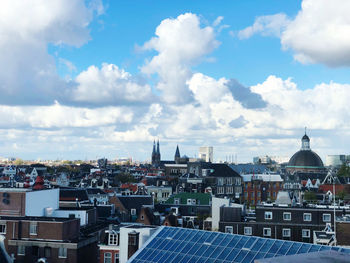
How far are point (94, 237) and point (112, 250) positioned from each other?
9.48 ft

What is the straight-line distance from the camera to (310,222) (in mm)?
60156

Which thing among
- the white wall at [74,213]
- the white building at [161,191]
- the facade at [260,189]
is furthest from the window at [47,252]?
the facade at [260,189]

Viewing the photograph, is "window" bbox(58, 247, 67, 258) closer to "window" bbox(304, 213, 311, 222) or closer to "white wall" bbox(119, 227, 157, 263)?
"white wall" bbox(119, 227, 157, 263)

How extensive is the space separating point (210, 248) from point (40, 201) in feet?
101

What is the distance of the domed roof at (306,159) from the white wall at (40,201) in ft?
486

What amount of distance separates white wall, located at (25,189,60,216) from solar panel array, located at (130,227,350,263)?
23.3m

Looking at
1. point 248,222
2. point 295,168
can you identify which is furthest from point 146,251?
point 295,168

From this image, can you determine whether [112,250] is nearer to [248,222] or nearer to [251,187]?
Answer: [248,222]

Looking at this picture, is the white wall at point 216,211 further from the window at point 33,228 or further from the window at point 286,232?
the window at point 33,228

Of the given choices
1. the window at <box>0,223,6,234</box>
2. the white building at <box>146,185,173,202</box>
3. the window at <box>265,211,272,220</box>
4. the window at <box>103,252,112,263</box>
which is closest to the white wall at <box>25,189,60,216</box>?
the window at <box>0,223,6,234</box>

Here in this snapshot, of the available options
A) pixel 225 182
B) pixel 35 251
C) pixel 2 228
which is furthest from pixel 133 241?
pixel 225 182

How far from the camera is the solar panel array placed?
3378 cm

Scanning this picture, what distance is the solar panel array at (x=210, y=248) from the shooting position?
33.8 m

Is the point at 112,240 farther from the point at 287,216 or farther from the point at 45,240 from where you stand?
the point at 287,216
